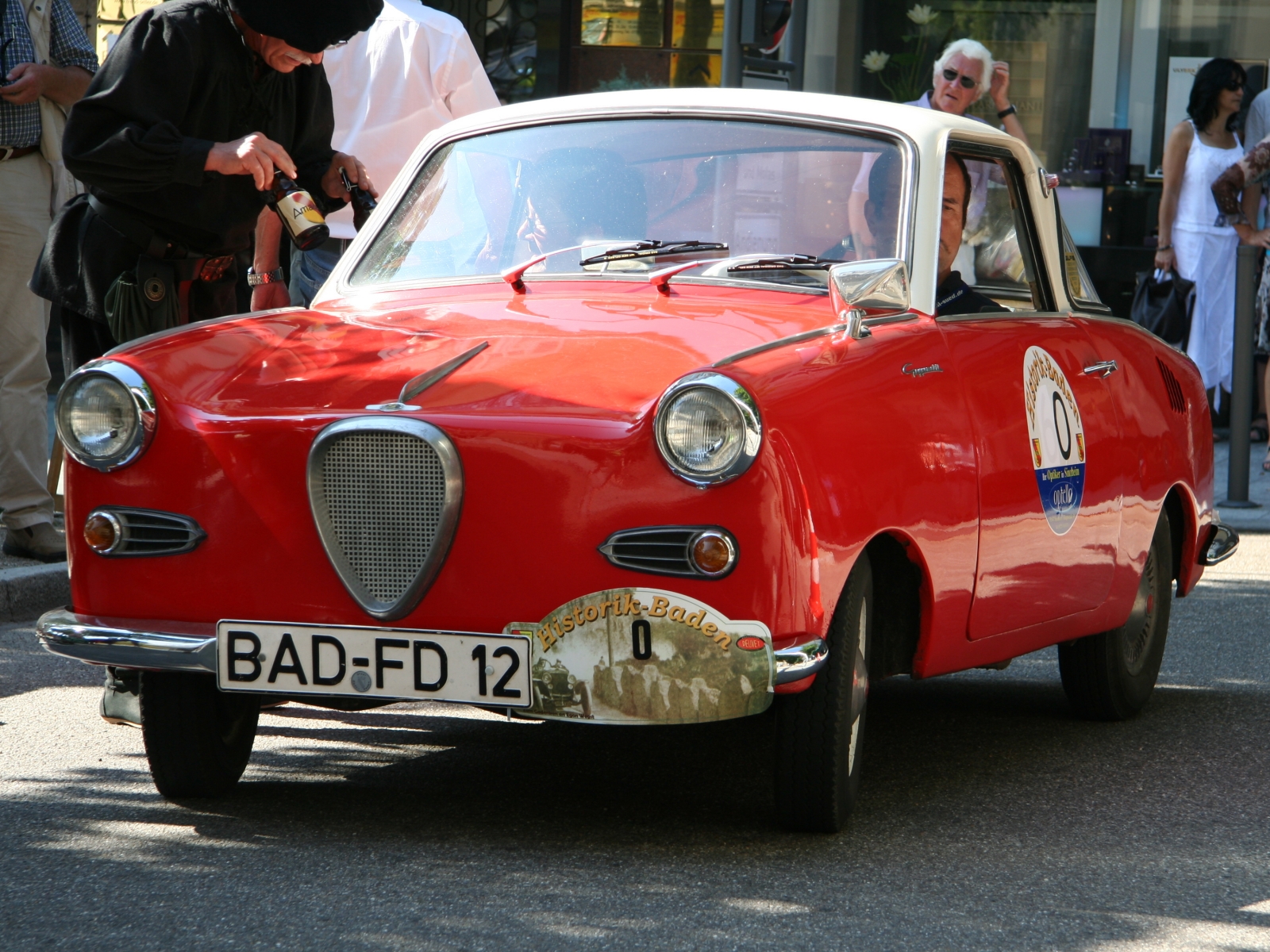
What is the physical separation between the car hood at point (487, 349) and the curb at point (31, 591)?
2.64 m

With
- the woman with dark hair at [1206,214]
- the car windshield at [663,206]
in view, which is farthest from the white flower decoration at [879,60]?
the car windshield at [663,206]

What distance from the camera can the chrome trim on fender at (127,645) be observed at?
397 centimetres

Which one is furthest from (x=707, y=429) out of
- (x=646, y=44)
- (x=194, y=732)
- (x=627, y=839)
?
(x=646, y=44)

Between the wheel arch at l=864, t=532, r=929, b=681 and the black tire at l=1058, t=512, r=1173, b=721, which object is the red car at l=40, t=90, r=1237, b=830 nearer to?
the wheel arch at l=864, t=532, r=929, b=681

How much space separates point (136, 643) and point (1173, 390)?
3.28 metres

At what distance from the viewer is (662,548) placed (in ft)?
12.4

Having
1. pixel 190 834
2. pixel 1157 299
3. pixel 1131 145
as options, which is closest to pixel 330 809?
pixel 190 834

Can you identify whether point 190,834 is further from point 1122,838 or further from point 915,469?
point 1122,838

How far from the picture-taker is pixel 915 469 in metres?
4.29

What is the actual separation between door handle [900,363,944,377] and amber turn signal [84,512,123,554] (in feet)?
5.61

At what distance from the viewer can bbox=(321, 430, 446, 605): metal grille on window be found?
12.8 feet

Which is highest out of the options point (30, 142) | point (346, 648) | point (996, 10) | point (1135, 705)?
point (996, 10)

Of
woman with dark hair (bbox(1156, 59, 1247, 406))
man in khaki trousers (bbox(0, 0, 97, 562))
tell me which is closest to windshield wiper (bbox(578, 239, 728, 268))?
man in khaki trousers (bbox(0, 0, 97, 562))

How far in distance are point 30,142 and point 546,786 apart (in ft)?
13.0
